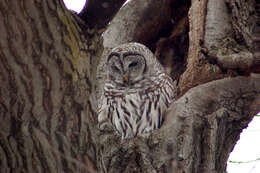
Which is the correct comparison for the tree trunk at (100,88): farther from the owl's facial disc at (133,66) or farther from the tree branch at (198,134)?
the owl's facial disc at (133,66)

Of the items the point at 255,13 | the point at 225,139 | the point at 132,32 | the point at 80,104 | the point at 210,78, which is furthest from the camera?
the point at 132,32

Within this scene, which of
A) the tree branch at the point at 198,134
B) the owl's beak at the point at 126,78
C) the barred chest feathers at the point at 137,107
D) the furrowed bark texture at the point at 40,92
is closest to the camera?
the furrowed bark texture at the point at 40,92

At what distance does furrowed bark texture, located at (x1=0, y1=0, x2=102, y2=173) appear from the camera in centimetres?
183

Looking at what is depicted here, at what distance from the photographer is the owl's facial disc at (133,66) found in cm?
504

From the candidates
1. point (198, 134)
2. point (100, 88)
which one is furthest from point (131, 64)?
point (198, 134)

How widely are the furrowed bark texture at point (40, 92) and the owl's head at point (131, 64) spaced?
301 centimetres

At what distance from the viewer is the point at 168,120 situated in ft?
10.2

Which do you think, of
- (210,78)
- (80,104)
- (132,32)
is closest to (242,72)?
(210,78)

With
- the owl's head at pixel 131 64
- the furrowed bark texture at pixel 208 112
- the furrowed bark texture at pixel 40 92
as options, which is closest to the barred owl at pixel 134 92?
the owl's head at pixel 131 64

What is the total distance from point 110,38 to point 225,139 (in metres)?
2.51

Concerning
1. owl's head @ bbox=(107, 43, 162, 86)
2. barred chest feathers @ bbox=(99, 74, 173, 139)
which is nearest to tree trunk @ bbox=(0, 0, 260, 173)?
owl's head @ bbox=(107, 43, 162, 86)

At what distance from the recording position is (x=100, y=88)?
479cm

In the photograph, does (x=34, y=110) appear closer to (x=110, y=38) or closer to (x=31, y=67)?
(x=31, y=67)

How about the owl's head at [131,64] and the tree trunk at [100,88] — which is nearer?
the tree trunk at [100,88]
